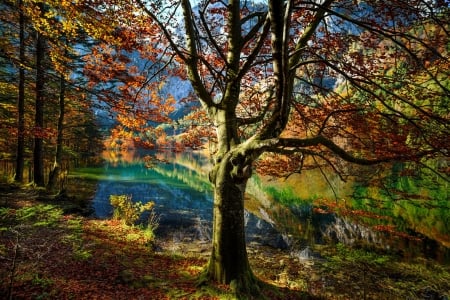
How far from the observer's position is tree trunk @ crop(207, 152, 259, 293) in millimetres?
4949

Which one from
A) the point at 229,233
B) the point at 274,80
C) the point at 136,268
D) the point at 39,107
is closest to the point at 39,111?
the point at 39,107

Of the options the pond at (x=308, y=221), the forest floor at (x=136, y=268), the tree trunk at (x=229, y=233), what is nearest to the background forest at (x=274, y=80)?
the tree trunk at (x=229, y=233)

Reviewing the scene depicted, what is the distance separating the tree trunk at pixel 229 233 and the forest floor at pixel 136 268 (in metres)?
0.27

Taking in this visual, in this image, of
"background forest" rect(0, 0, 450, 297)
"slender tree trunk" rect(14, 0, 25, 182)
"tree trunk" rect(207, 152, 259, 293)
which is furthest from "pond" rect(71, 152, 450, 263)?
"slender tree trunk" rect(14, 0, 25, 182)

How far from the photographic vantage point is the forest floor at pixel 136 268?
14.2ft

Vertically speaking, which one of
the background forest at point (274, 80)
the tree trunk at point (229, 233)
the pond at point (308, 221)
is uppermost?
the background forest at point (274, 80)

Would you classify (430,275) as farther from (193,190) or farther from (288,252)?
(193,190)

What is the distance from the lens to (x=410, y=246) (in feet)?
36.8

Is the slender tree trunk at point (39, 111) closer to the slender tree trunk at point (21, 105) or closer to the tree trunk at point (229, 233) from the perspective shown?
the slender tree trunk at point (21, 105)

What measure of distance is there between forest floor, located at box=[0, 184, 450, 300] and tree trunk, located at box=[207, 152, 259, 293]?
0.27 m

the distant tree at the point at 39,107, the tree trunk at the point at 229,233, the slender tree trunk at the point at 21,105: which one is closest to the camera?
the tree trunk at the point at 229,233

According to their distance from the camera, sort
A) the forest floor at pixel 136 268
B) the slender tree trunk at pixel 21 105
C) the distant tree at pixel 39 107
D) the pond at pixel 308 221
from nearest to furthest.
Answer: the forest floor at pixel 136 268, the slender tree trunk at pixel 21 105, the pond at pixel 308 221, the distant tree at pixel 39 107

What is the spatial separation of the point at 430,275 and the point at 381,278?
1634mm

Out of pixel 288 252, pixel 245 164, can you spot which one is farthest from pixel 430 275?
pixel 245 164
